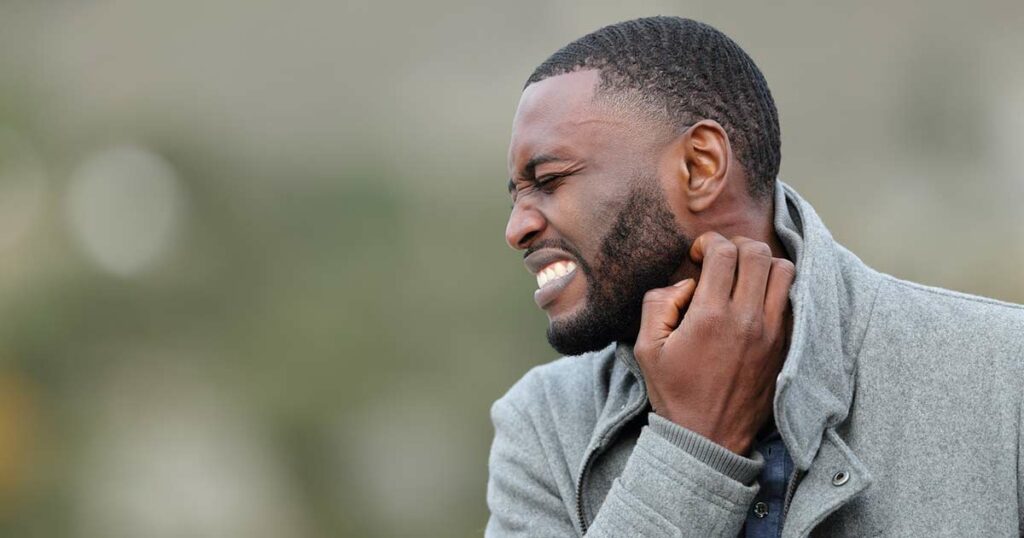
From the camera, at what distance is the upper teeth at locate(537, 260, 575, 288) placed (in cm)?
240

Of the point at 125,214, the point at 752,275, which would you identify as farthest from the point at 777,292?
the point at 125,214

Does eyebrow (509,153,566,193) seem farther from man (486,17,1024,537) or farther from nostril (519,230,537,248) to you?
nostril (519,230,537,248)

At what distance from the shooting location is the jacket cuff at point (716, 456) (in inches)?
84.4

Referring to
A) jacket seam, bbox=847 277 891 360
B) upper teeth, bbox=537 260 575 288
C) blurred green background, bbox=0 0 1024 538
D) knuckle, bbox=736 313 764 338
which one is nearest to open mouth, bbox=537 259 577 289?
upper teeth, bbox=537 260 575 288

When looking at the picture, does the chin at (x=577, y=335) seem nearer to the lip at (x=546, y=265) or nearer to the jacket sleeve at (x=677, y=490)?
the lip at (x=546, y=265)

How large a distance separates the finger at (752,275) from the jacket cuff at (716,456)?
0.81ft

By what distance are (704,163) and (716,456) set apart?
581 millimetres

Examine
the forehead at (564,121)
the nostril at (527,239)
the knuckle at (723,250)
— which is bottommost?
the knuckle at (723,250)

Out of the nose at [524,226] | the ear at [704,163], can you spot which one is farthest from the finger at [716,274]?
the nose at [524,226]

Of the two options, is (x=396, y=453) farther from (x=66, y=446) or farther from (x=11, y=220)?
(x=11, y=220)

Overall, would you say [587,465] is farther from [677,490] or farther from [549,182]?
[549,182]

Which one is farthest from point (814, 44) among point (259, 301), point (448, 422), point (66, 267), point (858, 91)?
point (66, 267)

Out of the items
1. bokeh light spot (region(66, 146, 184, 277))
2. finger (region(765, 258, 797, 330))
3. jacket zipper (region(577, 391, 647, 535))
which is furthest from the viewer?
bokeh light spot (region(66, 146, 184, 277))

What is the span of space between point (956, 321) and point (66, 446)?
32.2 feet
